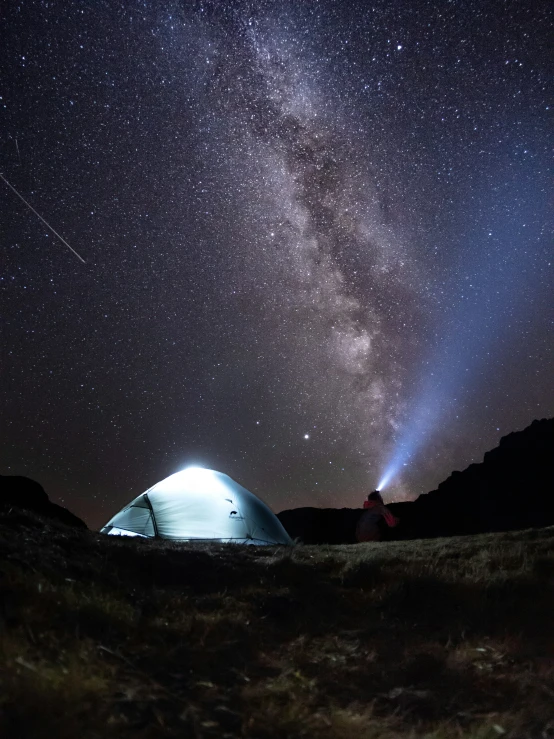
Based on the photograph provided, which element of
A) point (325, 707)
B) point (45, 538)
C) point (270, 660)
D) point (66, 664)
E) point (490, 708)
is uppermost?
point (45, 538)

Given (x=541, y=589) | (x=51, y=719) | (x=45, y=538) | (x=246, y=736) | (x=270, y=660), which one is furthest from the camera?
(x=45, y=538)

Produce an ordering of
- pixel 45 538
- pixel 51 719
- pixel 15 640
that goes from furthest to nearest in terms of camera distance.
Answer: pixel 45 538 < pixel 15 640 < pixel 51 719

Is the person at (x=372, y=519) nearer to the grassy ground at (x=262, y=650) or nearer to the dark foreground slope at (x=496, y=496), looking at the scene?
the grassy ground at (x=262, y=650)

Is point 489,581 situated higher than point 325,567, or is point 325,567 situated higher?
point 325,567

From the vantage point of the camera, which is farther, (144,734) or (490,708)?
(490,708)

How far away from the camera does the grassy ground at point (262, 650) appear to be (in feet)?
8.67

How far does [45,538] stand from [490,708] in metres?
4.62

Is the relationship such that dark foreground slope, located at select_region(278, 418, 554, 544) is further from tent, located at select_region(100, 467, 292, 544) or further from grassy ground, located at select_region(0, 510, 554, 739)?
grassy ground, located at select_region(0, 510, 554, 739)

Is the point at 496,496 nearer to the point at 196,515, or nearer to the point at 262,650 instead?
the point at 196,515

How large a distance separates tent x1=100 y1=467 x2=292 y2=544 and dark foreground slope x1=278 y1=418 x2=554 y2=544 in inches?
1793

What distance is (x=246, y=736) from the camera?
8.61 ft

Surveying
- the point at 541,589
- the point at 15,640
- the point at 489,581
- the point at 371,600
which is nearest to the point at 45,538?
the point at 15,640

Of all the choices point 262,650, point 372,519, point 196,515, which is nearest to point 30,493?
point 196,515

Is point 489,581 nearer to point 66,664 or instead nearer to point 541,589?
point 541,589
